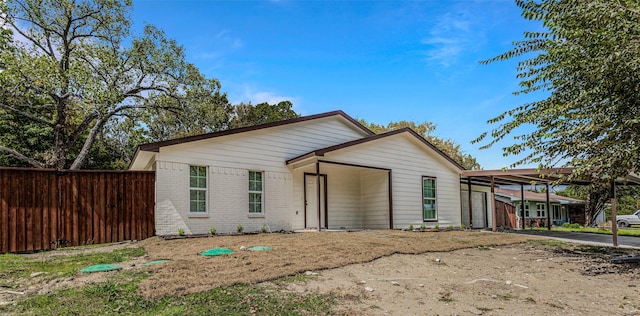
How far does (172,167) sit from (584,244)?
13060 mm

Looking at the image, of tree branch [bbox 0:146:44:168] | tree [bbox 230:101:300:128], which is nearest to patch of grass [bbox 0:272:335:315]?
tree branch [bbox 0:146:44:168]

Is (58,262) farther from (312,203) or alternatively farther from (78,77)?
(78,77)

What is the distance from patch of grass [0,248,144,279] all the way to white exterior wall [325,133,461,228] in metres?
7.93

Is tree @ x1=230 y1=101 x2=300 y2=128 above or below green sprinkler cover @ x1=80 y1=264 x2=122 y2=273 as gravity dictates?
above

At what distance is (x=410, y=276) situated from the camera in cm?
659

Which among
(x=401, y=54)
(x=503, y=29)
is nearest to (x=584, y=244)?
(x=503, y=29)

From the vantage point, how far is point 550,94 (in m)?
8.79

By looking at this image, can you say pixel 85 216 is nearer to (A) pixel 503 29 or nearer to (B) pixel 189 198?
(B) pixel 189 198

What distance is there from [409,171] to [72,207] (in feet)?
41.3

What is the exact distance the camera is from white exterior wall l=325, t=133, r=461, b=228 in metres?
15.7

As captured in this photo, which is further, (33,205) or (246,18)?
(246,18)

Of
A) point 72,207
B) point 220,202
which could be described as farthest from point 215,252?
point 72,207

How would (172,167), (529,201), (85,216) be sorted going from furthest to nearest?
(529,201) → (172,167) → (85,216)

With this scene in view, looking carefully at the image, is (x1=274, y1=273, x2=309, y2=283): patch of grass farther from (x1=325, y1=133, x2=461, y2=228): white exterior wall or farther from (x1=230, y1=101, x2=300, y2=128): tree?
(x1=230, y1=101, x2=300, y2=128): tree
